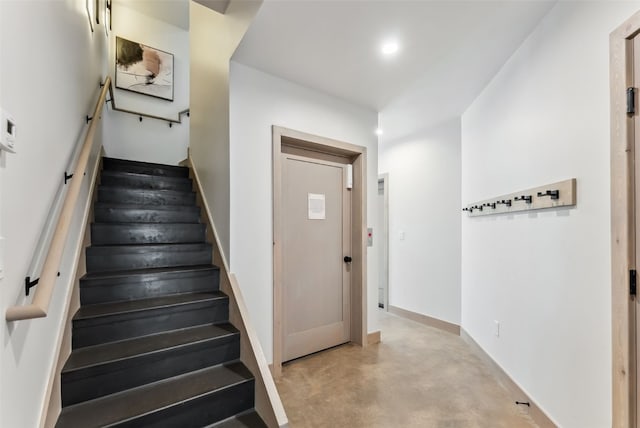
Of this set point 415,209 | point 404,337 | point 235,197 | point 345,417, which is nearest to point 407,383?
point 345,417

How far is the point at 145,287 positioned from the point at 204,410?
3.23 ft

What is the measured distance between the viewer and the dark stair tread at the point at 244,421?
1.74m

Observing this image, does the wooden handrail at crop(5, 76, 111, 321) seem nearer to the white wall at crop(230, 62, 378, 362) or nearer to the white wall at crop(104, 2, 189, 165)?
the white wall at crop(230, 62, 378, 362)

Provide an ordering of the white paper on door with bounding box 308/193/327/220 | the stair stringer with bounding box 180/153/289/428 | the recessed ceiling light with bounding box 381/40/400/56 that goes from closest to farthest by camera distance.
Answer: the stair stringer with bounding box 180/153/289/428, the recessed ceiling light with bounding box 381/40/400/56, the white paper on door with bounding box 308/193/327/220

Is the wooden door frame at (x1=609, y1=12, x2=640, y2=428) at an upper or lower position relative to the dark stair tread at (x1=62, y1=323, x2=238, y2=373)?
upper

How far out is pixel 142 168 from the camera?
3.45m

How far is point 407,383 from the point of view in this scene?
2.40m

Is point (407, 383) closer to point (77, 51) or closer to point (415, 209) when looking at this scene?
point (415, 209)

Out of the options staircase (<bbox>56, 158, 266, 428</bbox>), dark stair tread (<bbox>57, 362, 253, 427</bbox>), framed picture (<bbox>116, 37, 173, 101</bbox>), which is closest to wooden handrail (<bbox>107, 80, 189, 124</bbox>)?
framed picture (<bbox>116, 37, 173, 101</bbox>)

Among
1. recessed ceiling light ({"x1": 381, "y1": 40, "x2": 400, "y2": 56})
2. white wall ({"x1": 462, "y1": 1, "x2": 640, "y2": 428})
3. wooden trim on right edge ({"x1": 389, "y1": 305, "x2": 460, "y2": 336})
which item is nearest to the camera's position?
white wall ({"x1": 462, "y1": 1, "x2": 640, "y2": 428})

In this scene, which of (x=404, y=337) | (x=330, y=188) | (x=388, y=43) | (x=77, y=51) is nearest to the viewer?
(x=77, y=51)

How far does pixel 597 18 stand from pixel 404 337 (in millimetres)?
3067

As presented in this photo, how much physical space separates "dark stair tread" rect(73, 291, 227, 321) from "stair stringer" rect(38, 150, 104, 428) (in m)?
0.07

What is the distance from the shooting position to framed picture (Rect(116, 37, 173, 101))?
159 inches
